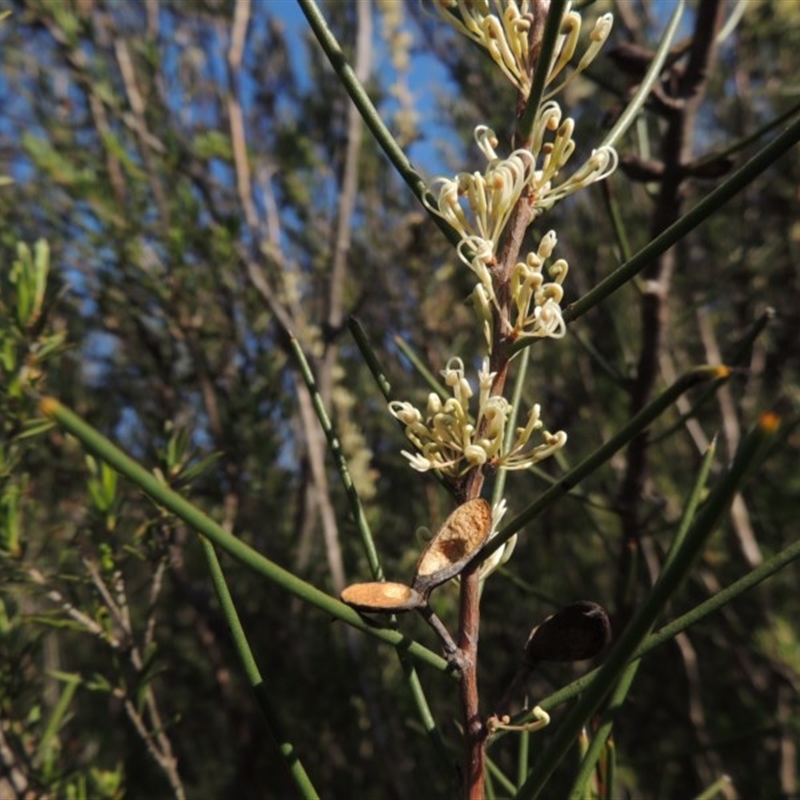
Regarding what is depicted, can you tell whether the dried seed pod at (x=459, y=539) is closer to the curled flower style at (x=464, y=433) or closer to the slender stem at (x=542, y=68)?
the curled flower style at (x=464, y=433)

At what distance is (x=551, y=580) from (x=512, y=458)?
111 cm

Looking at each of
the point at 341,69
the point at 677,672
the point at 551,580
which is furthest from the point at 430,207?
the point at 677,672

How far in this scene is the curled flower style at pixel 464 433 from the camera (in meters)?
0.44

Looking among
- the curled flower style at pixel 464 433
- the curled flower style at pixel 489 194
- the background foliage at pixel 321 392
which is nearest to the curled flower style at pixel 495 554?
the curled flower style at pixel 464 433

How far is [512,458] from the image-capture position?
0.47m

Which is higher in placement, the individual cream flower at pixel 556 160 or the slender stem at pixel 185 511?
the individual cream flower at pixel 556 160

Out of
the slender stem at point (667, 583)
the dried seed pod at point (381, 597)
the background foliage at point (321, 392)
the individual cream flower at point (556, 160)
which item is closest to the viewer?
the slender stem at point (667, 583)

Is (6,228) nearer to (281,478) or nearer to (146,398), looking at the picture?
(146,398)

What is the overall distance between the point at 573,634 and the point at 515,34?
0.30 m

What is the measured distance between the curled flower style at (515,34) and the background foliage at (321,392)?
0.34m

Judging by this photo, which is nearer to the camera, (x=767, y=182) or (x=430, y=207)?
(x=430, y=207)

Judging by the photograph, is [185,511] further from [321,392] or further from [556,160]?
[321,392]

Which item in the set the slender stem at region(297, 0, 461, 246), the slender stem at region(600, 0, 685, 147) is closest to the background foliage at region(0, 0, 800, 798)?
the slender stem at region(600, 0, 685, 147)

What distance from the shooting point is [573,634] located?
0.42m
